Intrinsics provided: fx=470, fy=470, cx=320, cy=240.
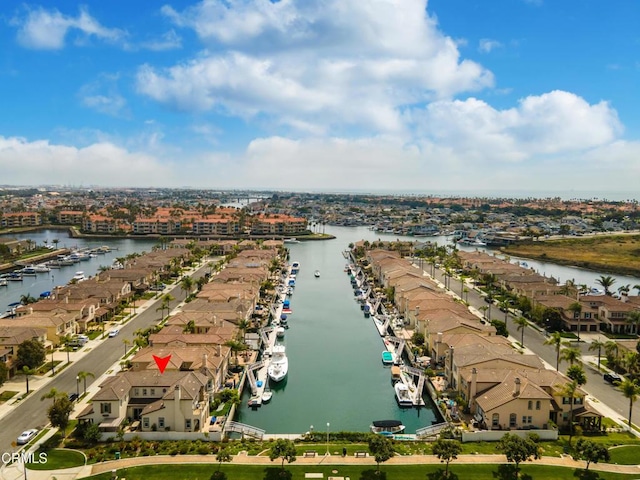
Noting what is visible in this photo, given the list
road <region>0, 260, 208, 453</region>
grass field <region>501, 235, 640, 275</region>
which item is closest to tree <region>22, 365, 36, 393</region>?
road <region>0, 260, 208, 453</region>

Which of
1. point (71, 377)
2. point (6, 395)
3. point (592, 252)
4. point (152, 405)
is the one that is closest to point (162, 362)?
point (152, 405)

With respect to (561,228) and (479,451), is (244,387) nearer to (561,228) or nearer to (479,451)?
(479,451)

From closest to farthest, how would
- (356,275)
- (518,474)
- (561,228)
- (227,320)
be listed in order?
(518,474), (227,320), (356,275), (561,228)

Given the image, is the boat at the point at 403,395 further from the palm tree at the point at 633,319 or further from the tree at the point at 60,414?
the palm tree at the point at 633,319

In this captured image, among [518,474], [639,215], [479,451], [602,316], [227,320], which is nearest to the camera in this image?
[518,474]

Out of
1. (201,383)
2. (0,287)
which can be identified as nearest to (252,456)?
(201,383)

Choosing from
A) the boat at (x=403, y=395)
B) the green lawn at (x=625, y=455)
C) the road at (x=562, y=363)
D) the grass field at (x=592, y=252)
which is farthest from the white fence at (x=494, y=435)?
the grass field at (x=592, y=252)

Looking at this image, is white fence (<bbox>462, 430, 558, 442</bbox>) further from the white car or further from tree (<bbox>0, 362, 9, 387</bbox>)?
tree (<bbox>0, 362, 9, 387</bbox>)
